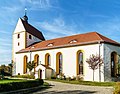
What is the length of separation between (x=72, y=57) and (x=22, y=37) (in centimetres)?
1763

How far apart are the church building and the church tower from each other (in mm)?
368

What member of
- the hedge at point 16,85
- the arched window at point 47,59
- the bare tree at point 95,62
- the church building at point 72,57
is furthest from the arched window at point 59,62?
the hedge at point 16,85

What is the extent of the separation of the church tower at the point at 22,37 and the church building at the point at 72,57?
1.21 ft

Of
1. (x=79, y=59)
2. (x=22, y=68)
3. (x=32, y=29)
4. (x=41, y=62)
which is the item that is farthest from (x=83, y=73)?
(x=32, y=29)

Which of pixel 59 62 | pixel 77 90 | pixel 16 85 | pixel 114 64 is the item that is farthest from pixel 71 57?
pixel 16 85

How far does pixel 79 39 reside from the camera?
1471 inches

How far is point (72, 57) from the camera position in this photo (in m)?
36.4

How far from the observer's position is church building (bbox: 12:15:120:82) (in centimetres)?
3319

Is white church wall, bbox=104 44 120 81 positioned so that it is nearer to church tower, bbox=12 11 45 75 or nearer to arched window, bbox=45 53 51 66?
arched window, bbox=45 53 51 66

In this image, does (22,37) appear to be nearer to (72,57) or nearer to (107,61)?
(72,57)

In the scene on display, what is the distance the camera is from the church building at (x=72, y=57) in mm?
33188

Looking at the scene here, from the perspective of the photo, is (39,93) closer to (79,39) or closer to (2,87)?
(2,87)

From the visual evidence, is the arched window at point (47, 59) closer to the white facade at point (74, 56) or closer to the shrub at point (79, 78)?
the white facade at point (74, 56)

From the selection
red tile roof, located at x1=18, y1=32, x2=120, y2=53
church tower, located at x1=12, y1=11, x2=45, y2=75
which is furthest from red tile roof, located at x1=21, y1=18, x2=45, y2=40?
red tile roof, located at x1=18, y1=32, x2=120, y2=53
